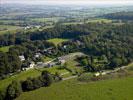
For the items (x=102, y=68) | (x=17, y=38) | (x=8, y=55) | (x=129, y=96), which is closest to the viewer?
(x=129, y=96)

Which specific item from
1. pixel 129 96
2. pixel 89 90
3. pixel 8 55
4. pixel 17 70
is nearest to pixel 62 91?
pixel 89 90

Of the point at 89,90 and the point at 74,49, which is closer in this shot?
the point at 89,90

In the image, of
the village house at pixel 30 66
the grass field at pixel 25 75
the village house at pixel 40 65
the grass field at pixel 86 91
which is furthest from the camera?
the village house at pixel 40 65

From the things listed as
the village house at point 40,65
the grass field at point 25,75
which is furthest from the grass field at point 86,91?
the village house at point 40,65

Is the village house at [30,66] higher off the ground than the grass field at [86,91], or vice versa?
the grass field at [86,91]

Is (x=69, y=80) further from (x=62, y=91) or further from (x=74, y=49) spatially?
(x=74, y=49)

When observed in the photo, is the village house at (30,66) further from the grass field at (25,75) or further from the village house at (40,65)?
the grass field at (25,75)

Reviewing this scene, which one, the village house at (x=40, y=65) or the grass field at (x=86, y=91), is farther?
the village house at (x=40, y=65)

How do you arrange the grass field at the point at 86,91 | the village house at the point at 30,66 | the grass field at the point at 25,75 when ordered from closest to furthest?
the grass field at the point at 86,91, the grass field at the point at 25,75, the village house at the point at 30,66

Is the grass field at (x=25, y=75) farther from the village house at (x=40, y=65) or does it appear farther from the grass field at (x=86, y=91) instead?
the grass field at (x=86, y=91)
